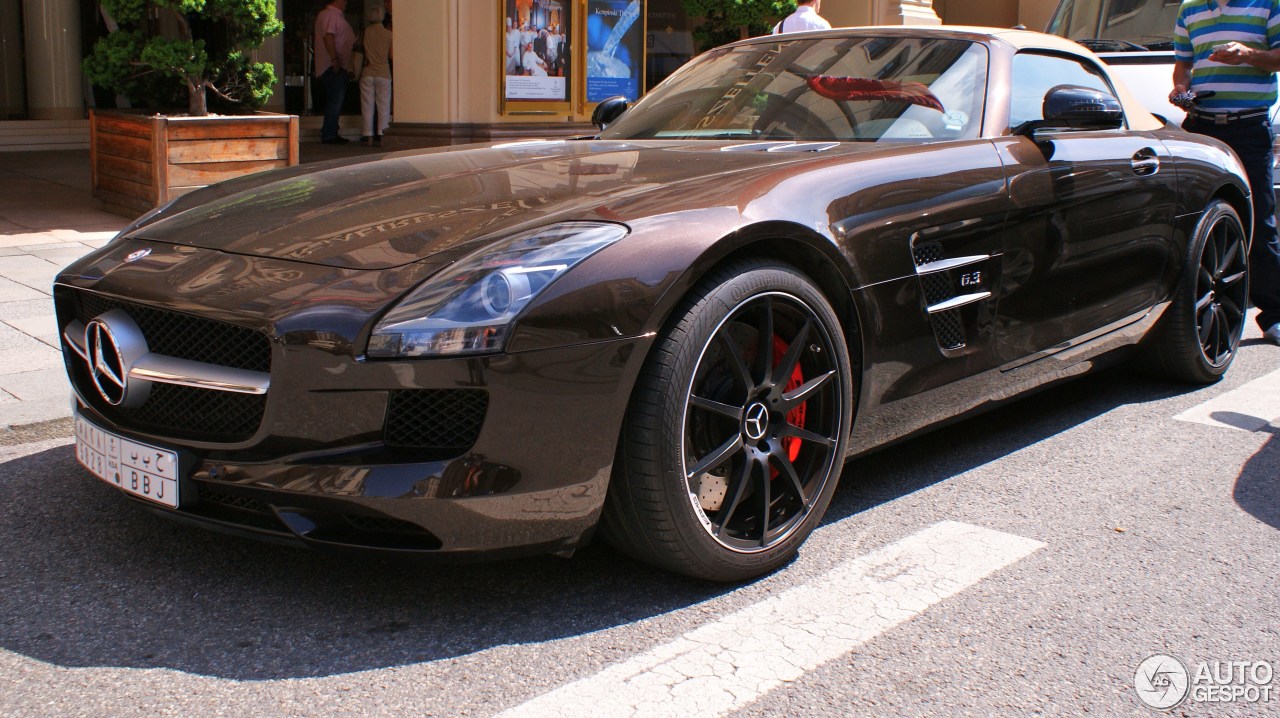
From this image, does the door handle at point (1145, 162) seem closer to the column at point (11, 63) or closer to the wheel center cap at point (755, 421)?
the wheel center cap at point (755, 421)

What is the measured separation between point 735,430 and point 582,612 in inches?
21.3

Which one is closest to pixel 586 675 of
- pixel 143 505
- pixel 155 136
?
pixel 143 505

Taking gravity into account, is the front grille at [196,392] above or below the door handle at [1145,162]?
below

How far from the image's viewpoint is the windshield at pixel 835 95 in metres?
3.93

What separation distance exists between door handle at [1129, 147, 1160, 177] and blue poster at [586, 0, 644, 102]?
27.9 ft

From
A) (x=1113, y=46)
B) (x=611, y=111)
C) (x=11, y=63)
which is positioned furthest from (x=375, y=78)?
(x=611, y=111)

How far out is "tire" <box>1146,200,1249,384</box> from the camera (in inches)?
190

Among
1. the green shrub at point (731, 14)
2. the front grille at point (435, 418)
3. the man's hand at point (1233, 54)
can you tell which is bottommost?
the front grille at point (435, 418)

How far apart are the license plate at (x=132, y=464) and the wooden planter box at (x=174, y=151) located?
18.2 ft

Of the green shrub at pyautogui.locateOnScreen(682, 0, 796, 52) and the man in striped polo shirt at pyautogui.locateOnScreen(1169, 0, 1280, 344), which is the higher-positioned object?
the green shrub at pyautogui.locateOnScreen(682, 0, 796, 52)

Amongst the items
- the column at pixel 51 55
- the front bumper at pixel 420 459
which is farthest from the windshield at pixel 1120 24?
the column at pixel 51 55

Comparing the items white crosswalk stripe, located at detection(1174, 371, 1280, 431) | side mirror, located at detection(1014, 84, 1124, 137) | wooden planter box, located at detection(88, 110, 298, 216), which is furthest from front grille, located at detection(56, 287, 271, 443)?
wooden planter box, located at detection(88, 110, 298, 216)

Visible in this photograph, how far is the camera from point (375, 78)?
49.4ft

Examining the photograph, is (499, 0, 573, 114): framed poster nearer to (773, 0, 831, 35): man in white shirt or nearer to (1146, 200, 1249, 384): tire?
(773, 0, 831, 35): man in white shirt
